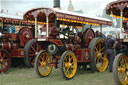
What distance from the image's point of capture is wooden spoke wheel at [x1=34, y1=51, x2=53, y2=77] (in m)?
5.52

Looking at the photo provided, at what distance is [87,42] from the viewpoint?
6.67 metres

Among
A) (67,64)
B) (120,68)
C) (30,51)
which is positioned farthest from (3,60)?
(120,68)

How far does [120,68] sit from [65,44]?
2278 millimetres

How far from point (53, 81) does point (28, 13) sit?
2490mm

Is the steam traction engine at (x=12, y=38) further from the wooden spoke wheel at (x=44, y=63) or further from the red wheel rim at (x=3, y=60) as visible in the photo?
the wooden spoke wheel at (x=44, y=63)

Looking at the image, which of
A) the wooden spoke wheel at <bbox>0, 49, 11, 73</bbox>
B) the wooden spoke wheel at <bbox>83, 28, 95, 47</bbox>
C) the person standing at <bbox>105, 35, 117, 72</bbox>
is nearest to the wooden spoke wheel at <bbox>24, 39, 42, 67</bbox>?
the wooden spoke wheel at <bbox>0, 49, 11, 73</bbox>

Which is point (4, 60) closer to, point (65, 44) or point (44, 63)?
point (44, 63)

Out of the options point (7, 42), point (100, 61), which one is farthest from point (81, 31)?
point (7, 42)

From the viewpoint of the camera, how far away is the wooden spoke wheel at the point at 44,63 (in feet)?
18.1

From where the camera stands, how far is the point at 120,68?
4.02 meters

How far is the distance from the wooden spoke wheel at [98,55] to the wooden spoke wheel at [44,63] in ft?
4.40

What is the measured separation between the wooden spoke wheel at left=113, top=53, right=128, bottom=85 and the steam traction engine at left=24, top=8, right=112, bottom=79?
1.53 metres

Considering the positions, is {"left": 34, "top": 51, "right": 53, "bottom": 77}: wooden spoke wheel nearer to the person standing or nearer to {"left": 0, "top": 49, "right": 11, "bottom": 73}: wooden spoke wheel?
{"left": 0, "top": 49, "right": 11, "bottom": 73}: wooden spoke wheel

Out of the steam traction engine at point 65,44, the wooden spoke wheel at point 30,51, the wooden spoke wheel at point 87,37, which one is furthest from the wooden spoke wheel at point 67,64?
the wooden spoke wheel at point 30,51
